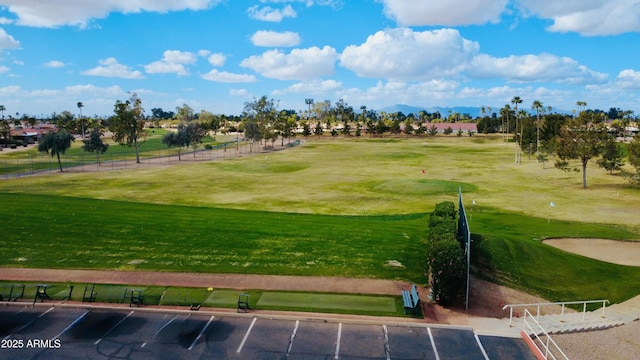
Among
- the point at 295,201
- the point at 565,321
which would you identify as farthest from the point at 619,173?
the point at 565,321

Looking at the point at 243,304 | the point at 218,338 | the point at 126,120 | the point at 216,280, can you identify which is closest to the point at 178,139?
the point at 126,120

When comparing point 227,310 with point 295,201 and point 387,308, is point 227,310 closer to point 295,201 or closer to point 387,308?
point 387,308

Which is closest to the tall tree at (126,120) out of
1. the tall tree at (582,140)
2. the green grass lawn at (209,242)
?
the green grass lawn at (209,242)

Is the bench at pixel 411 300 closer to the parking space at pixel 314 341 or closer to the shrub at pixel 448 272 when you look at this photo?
the shrub at pixel 448 272

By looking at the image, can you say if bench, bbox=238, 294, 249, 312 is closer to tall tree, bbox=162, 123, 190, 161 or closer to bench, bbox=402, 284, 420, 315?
bench, bbox=402, 284, 420, 315

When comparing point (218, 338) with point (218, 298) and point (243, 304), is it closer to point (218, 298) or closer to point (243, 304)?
point (243, 304)

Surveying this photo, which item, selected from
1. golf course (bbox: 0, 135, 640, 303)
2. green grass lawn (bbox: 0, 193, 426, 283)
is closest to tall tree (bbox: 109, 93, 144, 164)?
golf course (bbox: 0, 135, 640, 303)

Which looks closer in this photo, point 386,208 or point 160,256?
point 160,256
